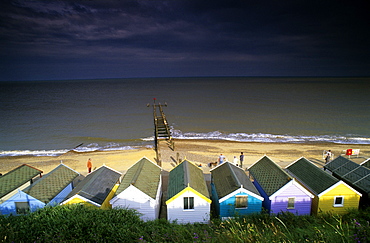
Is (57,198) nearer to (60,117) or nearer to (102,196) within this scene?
(102,196)

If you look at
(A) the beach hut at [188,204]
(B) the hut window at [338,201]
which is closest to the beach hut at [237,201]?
(A) the beach hut at [188,204]

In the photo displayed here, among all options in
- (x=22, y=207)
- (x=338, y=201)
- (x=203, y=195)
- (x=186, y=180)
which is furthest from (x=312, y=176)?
(x=22, y=207)

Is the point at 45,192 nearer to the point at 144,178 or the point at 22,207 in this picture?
the point at 22,207

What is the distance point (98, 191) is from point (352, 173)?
17266 millimetres

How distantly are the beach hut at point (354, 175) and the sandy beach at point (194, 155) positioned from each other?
7.31 metres

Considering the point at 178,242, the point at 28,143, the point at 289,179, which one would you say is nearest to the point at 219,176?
the point at 289,179

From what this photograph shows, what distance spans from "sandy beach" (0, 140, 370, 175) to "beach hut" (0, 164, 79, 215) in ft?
24.0

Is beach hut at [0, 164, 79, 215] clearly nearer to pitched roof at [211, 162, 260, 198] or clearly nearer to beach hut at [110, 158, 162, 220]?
beach hut at [110, 158, 162, 220]

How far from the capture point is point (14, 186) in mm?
15273

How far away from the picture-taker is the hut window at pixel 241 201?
13.6m

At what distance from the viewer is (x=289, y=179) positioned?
13.9m

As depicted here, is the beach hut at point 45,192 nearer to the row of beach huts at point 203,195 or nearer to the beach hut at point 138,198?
the row of beach huts at point 203,195

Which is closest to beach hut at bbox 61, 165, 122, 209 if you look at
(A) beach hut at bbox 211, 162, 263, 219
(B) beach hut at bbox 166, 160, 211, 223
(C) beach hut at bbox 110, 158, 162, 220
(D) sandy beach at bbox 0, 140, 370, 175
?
(C) beach hut at bbox 110, 158, 162, 220

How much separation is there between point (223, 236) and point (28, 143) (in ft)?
129
